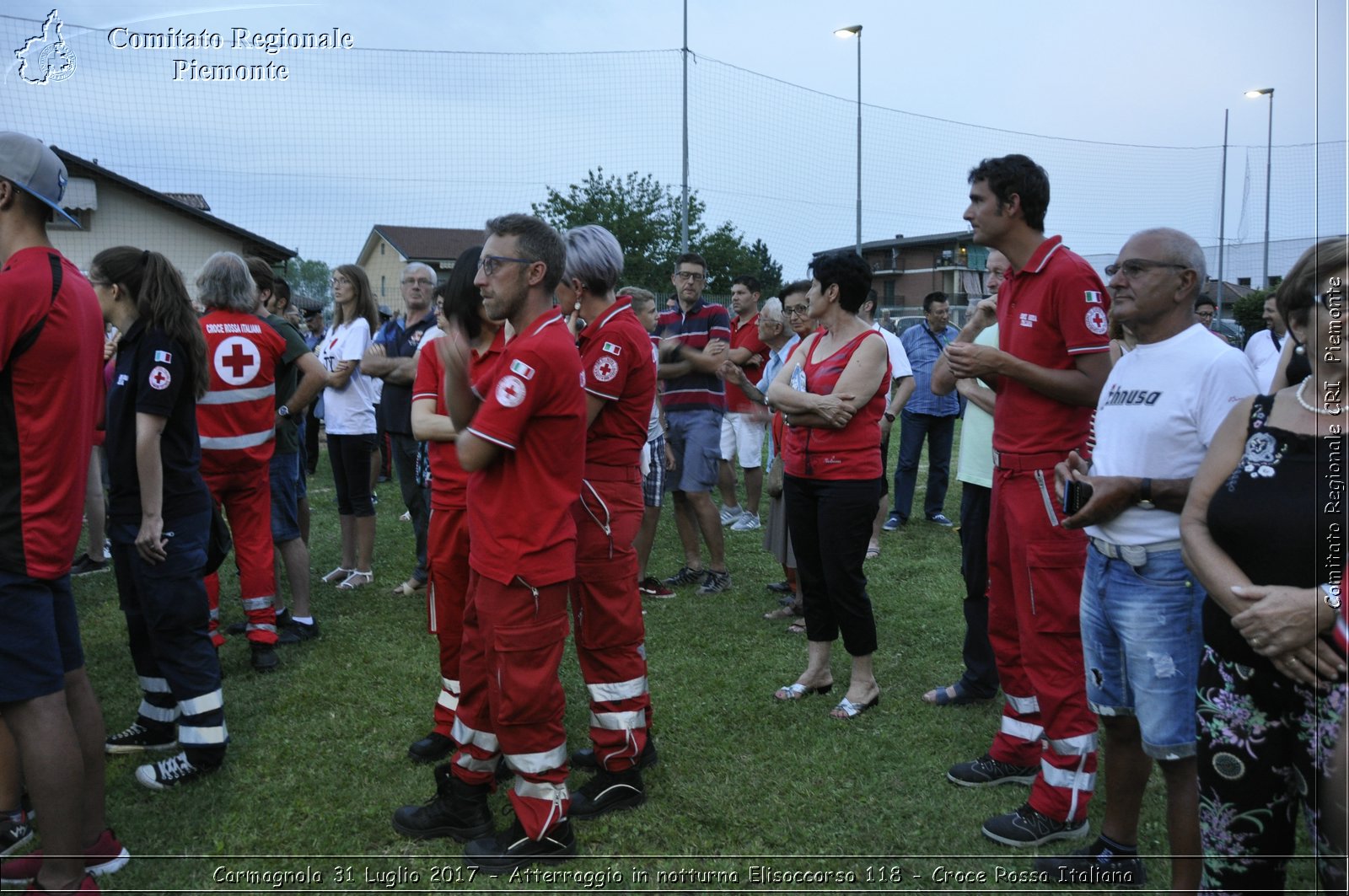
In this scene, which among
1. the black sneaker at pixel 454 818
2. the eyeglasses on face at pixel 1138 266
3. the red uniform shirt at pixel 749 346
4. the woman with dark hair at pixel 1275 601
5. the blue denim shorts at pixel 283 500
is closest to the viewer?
the woman with dark hair at pixel 1275 601

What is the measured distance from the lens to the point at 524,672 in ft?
9.87

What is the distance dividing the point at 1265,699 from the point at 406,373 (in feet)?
17.0

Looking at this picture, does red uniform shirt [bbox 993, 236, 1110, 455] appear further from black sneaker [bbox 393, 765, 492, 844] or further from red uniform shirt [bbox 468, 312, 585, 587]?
black sneaker [bbox 393, 765, 492, 844]

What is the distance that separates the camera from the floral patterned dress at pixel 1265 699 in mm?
2031

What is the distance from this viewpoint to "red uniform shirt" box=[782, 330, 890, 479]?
14.1 feet

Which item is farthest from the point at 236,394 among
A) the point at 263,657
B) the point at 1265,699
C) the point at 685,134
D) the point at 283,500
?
the point at 685,134

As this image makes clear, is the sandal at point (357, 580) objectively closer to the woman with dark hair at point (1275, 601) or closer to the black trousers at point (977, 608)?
the black trousers at point (977, 608)

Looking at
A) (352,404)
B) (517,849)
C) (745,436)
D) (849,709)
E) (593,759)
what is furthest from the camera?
(745,436)

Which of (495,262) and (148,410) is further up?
(495,262)

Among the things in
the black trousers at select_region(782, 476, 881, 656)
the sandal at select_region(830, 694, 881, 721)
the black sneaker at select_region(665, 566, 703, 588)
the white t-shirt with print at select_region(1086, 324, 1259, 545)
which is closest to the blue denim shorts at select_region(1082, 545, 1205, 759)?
the white t-shirt with print at select_region(1086, 324, 1259, 545)

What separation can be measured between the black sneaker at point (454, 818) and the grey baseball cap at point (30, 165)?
2.45m

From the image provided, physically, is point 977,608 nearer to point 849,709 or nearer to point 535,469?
point 849,709

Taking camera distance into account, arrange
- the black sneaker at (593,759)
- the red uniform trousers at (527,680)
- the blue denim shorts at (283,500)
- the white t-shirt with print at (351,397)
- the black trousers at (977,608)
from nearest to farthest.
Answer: the red uniform trousers at (527,680)
the black sneaker at (593,759)
the black trousers at (977,608)
the blue denim shorts at (283,500)
the white t-shirt with print at (351,397)

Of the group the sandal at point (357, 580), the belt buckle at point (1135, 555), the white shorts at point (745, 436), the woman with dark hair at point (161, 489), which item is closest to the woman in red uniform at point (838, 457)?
the belt buckle at point (1135, 555)
